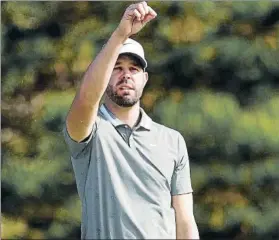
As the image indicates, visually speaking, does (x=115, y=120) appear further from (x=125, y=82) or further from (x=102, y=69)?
(x=102, y=69)

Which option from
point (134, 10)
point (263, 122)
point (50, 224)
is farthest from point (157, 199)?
point (50, 224)

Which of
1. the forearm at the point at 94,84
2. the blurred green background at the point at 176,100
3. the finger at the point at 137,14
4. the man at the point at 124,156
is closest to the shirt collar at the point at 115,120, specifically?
the man at the point at 124,156

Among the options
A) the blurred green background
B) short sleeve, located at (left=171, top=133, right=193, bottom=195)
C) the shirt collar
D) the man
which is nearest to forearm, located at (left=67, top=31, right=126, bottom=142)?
the man

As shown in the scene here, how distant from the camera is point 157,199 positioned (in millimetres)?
2271

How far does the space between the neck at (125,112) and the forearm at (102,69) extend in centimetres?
16

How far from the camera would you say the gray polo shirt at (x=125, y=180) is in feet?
7.33

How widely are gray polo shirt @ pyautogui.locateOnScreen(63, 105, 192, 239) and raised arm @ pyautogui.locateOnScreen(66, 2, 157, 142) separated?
0.35 ft

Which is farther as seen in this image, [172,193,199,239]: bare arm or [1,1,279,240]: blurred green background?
[1,1,279,240]: blurred green background

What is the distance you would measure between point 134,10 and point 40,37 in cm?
214

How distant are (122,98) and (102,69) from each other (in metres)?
0.17

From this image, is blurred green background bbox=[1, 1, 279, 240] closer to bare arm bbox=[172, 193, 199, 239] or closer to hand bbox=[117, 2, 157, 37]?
bare arm bbox=[172, 193, 199, 239]

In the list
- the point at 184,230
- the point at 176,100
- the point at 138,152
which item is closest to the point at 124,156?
the point at 138,152

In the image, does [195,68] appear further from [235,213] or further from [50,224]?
[50,224]

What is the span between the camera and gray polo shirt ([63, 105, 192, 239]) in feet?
7.33
